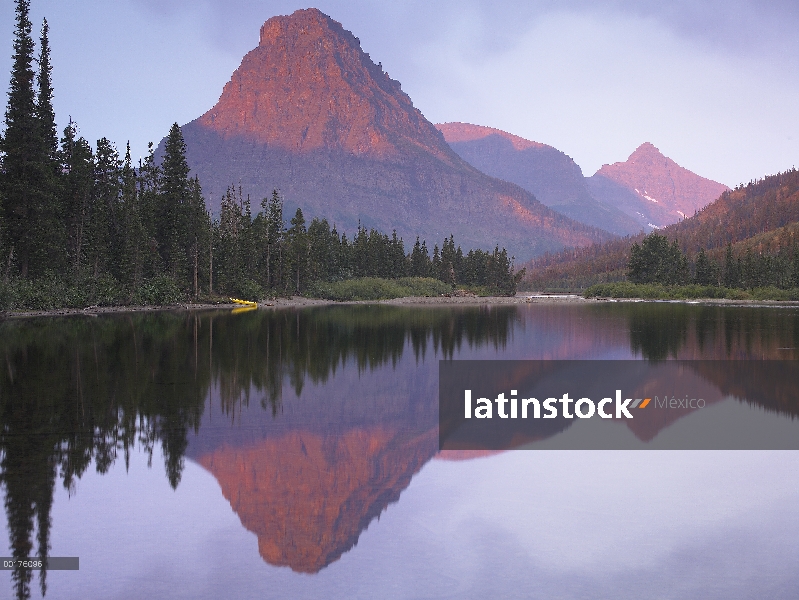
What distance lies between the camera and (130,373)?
2139cm

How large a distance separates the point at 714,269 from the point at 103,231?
285ft

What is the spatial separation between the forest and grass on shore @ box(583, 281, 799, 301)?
48419mm

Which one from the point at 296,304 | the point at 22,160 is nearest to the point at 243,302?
the point at 296,304

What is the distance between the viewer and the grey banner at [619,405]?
14.7 meters

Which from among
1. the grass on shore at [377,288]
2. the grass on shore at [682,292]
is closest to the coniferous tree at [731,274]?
the grass on shore at [682,292]

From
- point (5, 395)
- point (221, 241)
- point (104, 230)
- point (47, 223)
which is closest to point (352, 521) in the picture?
point (5, 395)

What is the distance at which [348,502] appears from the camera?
32.9ft

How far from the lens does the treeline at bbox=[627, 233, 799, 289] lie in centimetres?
10956

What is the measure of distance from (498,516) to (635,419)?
819cm

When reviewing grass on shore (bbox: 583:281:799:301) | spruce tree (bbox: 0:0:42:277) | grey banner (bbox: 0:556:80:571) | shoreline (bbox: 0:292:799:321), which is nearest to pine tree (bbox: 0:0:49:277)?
spruce tree (bbox: 0:0:42:277)

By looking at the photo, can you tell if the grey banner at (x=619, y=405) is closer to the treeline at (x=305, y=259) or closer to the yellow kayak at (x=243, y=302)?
the yellow kayak at (x=243, y=302)

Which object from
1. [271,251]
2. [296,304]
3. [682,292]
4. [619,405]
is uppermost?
[271,251]

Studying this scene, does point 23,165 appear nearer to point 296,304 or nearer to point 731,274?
point 296,304

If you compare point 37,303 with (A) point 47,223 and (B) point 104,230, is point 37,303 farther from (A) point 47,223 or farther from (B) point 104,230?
(B) point 104,230
